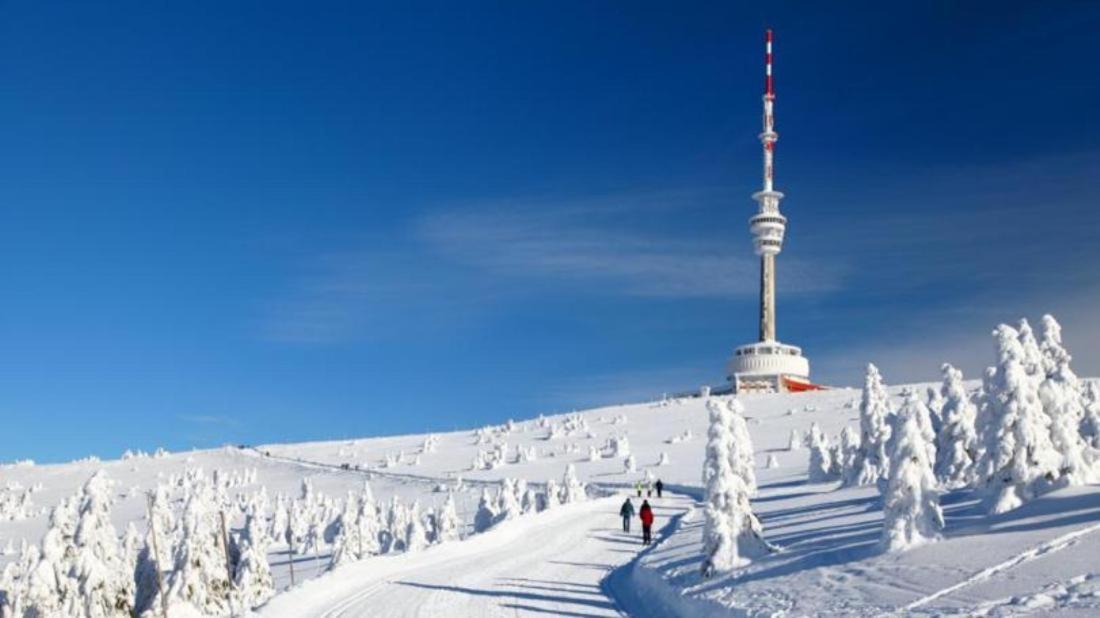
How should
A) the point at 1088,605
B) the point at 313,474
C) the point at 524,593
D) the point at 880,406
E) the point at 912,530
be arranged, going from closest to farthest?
the point at 1088,605 → the point at 912,530 → the point at 524,593 → the point at 880,406 → the point at 313,474

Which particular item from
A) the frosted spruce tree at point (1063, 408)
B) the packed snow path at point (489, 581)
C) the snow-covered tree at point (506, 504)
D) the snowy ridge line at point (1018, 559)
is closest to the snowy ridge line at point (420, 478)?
the snow-covered tree at point (506, 504)

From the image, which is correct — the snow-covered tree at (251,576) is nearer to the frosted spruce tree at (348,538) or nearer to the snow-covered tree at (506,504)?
the frosted spruce tree at (348,538)

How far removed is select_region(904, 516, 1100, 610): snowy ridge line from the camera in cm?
1698

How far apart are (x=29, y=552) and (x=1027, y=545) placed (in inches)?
2034

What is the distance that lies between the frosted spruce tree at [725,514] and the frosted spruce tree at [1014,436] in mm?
6486

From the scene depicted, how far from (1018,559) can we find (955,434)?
34.9 metres

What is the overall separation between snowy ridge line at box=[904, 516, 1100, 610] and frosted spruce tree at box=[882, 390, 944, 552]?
3283 mm

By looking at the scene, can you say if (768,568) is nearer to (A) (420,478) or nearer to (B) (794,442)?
(B) (794,442)

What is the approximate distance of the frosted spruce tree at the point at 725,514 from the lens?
25141 millimetres

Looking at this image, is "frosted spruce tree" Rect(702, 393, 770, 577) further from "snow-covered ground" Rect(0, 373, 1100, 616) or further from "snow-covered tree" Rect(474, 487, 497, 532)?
"snow-covered tree" Rect(474, 487, 497, 532)

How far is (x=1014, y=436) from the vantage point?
2838 centimetres

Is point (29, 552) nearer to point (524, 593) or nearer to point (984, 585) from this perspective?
point (524, 593)

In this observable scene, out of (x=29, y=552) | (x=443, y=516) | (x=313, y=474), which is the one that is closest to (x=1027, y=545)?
(x=29, y=552)

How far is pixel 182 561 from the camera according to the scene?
5278 cm
